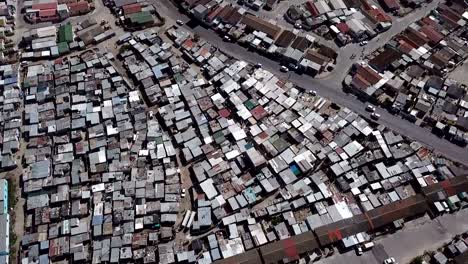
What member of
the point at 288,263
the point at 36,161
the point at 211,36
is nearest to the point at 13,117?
the point at 36,161

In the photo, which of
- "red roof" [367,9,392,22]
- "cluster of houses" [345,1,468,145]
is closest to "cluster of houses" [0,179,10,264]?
"cluster of houses" [345,1,468,145]

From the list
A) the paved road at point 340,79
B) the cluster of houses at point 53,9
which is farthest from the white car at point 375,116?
the cluster of houses at point 53,9

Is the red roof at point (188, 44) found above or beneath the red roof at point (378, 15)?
above

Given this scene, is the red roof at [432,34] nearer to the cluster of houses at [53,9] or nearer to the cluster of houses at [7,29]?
the cluster of houses at [53,9]

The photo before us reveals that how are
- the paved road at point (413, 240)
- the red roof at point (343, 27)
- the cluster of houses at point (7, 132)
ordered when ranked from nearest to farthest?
1. the paved road at point (413, 240)
2. the cluster of houses at point (7, 132)
3. the red roof at point (343, 27)

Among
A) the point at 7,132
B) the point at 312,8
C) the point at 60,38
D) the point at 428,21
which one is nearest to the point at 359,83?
the point at 312,8

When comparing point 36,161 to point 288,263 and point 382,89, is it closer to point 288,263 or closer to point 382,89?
point 288,263

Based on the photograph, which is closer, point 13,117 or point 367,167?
point 367,167
